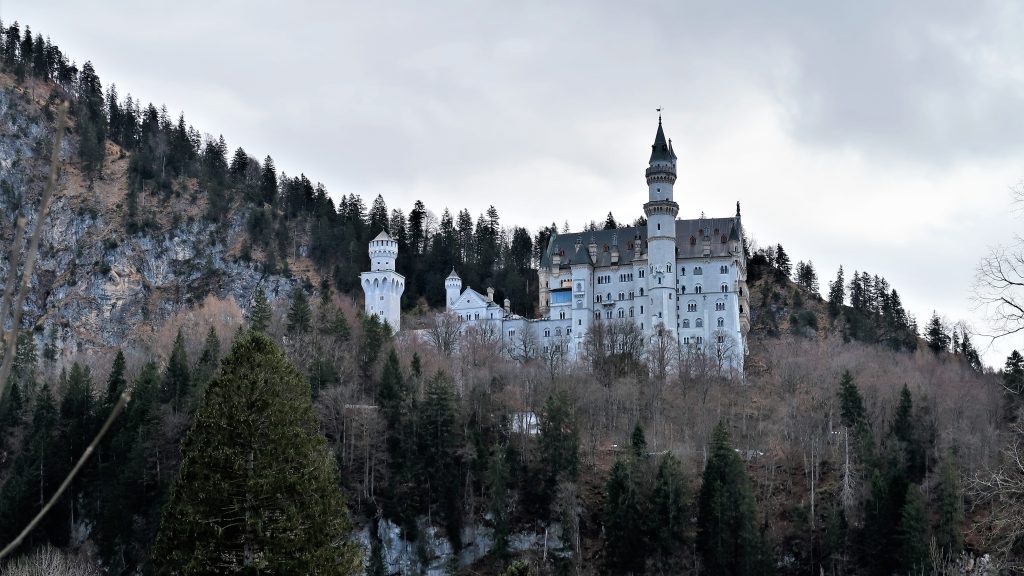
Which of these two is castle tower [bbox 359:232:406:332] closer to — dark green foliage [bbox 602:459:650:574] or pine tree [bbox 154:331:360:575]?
dark green foliage [bbox 602:459:650:574]

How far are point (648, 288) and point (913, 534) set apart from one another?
4989cm

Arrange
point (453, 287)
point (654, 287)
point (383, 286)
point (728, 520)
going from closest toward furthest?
point (728, 520), point (654, 287), point (383, 286), point (453, 287)

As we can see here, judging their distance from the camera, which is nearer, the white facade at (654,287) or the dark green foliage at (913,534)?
the dark green foliage at (913,534)

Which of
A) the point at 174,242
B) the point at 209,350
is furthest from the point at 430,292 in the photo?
→ the point at 209,350

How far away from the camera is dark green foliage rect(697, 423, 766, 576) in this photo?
56.3 metres

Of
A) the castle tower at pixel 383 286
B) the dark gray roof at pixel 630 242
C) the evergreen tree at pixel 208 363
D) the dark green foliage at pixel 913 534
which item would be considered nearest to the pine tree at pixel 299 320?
the evergreen tree at pixel 208 363

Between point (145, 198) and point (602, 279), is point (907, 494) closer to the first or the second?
point (602, 279)

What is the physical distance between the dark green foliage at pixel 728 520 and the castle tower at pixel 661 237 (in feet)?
131

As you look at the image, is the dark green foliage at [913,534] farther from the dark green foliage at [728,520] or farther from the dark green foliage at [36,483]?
the dark green foliage at [36,483]

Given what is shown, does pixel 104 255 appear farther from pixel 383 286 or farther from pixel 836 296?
pixel 836 296

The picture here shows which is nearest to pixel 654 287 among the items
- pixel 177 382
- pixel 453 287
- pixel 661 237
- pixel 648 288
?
pixel 648 288

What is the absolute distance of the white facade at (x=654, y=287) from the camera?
3974 inches

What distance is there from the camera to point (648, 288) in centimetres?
10231

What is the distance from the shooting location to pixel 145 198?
13162 cm
